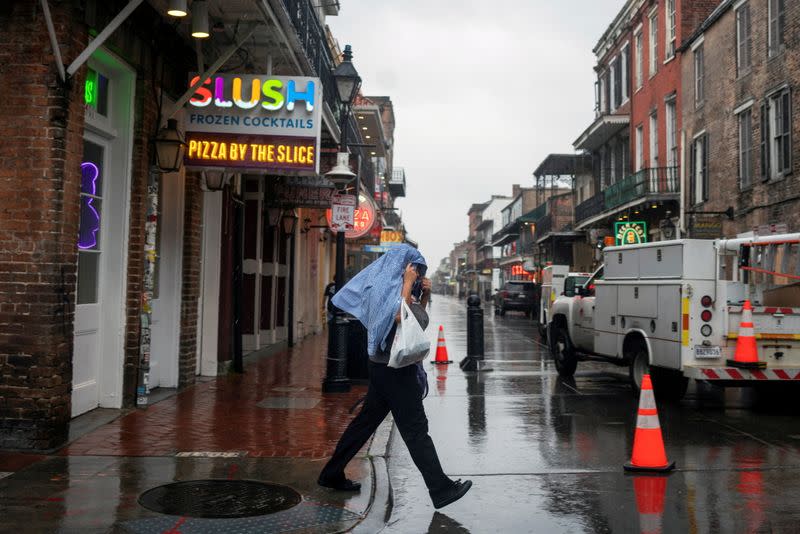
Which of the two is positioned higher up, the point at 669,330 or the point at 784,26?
the point at 784,26

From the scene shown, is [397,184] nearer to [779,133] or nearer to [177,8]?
[779,133]

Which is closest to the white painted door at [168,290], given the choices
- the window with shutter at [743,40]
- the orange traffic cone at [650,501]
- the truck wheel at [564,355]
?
the truck wheel at [564,355]

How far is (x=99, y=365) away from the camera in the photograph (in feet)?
27.6

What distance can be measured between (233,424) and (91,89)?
11.8 feet

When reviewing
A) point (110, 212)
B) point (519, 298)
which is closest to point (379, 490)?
point (110, 212)

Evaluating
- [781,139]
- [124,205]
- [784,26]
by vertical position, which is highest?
[784,26]

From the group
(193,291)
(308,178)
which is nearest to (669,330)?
(193,291)

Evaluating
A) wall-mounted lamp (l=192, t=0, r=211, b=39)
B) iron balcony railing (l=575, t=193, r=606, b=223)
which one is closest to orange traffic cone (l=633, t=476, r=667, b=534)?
wall-mounted lamp (l=192, t=0, r=211, b=39)

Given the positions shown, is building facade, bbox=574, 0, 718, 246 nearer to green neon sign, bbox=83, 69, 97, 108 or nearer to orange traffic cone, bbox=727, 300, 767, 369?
orange traffic cone, bbox=727, 300, 767, 369

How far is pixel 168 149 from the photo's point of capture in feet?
28.7

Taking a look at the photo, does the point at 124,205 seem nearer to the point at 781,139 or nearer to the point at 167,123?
the point at 167,123

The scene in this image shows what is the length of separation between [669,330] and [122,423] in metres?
6.21

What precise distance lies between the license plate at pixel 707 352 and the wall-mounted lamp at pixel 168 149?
20.4 ft

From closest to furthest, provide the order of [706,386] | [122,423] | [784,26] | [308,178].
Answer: [122,423] < [706,386] < [308,178] < [784,26]
